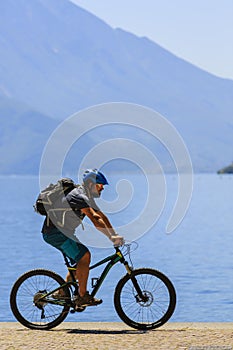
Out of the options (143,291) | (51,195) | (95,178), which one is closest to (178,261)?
(143,291)

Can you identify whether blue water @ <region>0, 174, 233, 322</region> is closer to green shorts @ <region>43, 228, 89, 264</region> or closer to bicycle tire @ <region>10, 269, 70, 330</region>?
bicycle tire @ <region>10, 269, 70, 330</region>

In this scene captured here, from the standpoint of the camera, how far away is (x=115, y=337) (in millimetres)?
9258

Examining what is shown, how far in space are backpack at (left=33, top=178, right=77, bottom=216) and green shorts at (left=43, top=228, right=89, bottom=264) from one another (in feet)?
0.91

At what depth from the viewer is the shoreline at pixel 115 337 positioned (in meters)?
8.66

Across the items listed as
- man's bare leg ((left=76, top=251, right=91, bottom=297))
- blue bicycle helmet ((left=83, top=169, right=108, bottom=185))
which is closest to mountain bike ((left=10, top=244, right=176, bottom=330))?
man's bare leg ((left=76, top=251, right=91, bottom=297))

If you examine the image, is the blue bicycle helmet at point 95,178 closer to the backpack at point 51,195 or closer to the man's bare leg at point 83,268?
the backpack at point 51,195

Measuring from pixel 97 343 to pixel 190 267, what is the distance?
1056 inches

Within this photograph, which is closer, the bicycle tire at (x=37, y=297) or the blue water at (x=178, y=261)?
the bicycle tire at (x=37, y=297)

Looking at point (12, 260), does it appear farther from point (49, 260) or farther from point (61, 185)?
point (61, 185)

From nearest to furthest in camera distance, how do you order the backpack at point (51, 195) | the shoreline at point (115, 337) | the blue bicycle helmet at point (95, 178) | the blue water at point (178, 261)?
1. the shoreline at point (115, 337)
2. the backpack at point (51, 195)
3. the blue bicycle helmet at point (95, 178)
4. the blue water at point (178, 261)

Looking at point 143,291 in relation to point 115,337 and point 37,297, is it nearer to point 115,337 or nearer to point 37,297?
point 115,337

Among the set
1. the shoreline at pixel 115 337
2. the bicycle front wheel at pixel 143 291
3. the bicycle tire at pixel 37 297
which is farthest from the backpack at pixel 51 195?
the shoreline at pixel 115 337

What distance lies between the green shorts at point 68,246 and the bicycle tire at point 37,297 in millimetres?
344

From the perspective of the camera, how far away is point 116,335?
9.40 meters
